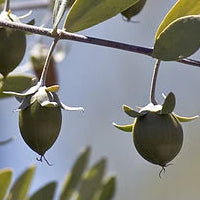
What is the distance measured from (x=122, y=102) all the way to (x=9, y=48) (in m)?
5.89

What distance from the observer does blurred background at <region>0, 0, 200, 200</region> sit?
557 centimetres

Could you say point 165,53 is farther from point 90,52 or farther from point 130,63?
point 90,52

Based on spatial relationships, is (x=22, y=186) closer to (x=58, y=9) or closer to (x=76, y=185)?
(x=76, y=185)

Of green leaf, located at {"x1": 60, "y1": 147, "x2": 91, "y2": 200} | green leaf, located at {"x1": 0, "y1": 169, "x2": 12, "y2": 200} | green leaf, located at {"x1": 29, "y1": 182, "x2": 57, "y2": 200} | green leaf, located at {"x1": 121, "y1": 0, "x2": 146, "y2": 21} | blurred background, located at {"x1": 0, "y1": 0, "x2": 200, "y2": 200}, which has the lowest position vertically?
blurred background, located at {"x1": 0, "y1": 0, "x2": 200, "y2": 200}

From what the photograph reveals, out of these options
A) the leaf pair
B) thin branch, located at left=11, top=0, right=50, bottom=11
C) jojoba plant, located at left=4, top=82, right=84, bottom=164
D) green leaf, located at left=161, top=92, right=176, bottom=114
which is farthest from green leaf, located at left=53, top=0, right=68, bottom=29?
thin branch, located at left=11, top=0, right=50, bottom=11

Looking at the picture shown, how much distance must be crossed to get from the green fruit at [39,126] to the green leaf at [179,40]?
192 mm

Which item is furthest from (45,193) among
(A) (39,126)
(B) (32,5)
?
(B) (32,5)

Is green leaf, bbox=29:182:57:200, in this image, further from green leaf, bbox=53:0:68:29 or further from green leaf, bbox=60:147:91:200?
green leaf, bbox=53:0:68:29

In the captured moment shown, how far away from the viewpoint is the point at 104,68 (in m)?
8.09

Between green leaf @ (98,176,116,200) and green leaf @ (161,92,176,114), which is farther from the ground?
green leaf @ (161,92,176,114)

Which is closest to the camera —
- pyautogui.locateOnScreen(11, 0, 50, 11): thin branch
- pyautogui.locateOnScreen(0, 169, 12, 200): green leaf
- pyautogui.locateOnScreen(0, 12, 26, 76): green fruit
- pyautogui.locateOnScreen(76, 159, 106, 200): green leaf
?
pyautogui.locateOnScreen(0, 12, 26, 76): green fruit

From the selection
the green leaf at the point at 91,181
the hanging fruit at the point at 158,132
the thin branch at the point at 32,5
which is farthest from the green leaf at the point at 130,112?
the thin branch at the point at 32,5

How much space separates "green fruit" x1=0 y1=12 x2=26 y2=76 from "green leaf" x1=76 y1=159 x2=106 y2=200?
573mm

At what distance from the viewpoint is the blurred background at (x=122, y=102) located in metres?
5.57
